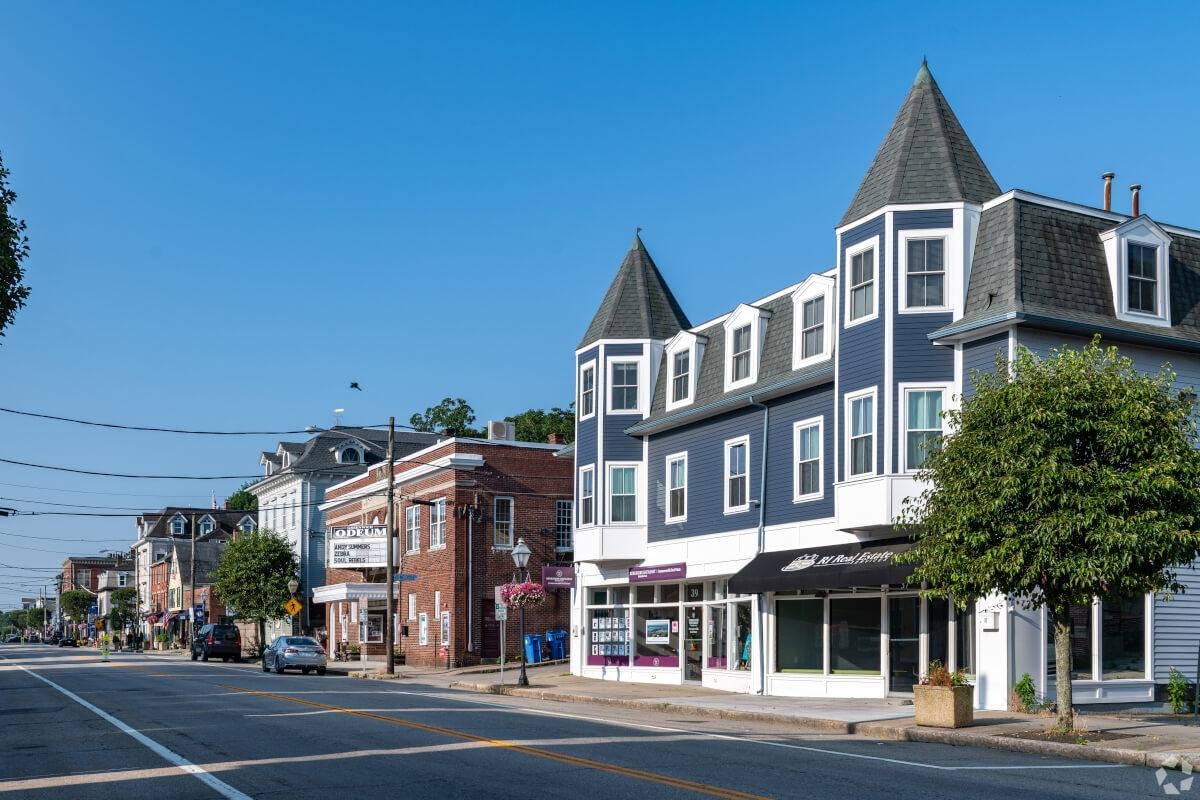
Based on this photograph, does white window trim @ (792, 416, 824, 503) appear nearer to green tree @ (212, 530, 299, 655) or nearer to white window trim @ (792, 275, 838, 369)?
white window trim @ (792, 275, 838, 369)

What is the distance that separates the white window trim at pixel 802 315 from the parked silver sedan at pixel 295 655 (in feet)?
78.3

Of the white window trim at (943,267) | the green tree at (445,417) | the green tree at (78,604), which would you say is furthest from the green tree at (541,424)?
the green tree at (78,604)

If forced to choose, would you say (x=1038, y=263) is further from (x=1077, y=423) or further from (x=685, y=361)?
(x=685, y=361)

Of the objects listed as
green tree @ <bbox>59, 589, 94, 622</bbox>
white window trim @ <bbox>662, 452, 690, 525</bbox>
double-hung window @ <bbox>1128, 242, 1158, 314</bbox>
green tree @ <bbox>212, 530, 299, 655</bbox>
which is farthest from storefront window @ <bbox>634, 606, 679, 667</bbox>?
green tree @ <bbox>59, 589, 94, 622</bbox>

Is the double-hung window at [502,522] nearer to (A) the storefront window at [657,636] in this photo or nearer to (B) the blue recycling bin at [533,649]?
(B) the blue recycling bin at [533,649]

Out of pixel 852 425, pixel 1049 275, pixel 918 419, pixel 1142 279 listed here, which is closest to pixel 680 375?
pixel 852 425

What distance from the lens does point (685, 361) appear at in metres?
35.4

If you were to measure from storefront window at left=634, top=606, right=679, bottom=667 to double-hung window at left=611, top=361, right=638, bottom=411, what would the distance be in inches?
235

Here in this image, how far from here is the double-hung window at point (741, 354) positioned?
31953 millimetres

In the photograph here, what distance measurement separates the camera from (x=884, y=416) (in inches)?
984

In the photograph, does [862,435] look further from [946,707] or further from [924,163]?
[946,707]

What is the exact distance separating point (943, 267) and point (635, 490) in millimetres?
13979

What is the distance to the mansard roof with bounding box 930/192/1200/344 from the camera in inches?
919

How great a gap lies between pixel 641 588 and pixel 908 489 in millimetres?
13538
